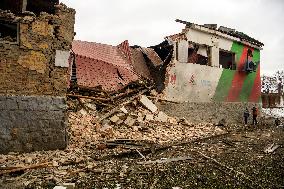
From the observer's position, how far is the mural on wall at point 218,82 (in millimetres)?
15289

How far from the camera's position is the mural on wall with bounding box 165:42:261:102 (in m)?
15.3

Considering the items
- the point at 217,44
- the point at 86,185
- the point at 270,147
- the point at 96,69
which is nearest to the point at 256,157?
the point at 270,147

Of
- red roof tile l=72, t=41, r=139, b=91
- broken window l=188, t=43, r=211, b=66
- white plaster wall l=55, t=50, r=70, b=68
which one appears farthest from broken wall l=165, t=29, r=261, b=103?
white plaster wall l=55, t=50, r=70, b=68

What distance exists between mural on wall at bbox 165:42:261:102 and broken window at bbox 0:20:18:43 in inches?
327

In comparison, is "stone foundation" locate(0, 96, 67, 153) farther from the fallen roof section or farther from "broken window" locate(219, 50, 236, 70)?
"broken window" locate(219, 50, 236, 70)

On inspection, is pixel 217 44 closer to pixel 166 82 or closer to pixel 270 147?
pixel 166 82

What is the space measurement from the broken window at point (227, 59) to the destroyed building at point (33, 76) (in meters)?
13.0

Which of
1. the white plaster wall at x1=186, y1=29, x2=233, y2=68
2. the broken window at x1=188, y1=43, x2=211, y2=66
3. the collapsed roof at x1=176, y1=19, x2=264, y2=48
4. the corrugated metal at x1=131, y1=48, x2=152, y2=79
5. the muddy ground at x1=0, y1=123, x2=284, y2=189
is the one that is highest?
the collapsed roof at x1=176, y1=19, x2=264, y2=48

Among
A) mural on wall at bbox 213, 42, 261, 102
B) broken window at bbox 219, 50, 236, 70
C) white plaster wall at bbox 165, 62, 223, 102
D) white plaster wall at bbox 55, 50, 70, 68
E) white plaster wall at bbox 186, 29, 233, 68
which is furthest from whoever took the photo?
broken window at bbox 219, 50, 236, 70

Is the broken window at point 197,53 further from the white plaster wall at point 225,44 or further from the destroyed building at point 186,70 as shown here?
the white plaster wall at point 225,44

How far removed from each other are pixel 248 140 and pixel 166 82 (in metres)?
5.39

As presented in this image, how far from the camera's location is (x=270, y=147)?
31.1 ft

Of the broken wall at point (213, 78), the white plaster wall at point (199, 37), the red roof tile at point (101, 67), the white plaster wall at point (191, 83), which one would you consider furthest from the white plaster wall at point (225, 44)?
the red roof tile at point (101, 67)

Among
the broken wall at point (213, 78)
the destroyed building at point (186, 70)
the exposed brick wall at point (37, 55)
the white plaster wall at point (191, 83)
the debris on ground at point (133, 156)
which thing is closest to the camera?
the debris on ground at point (133, 156)
